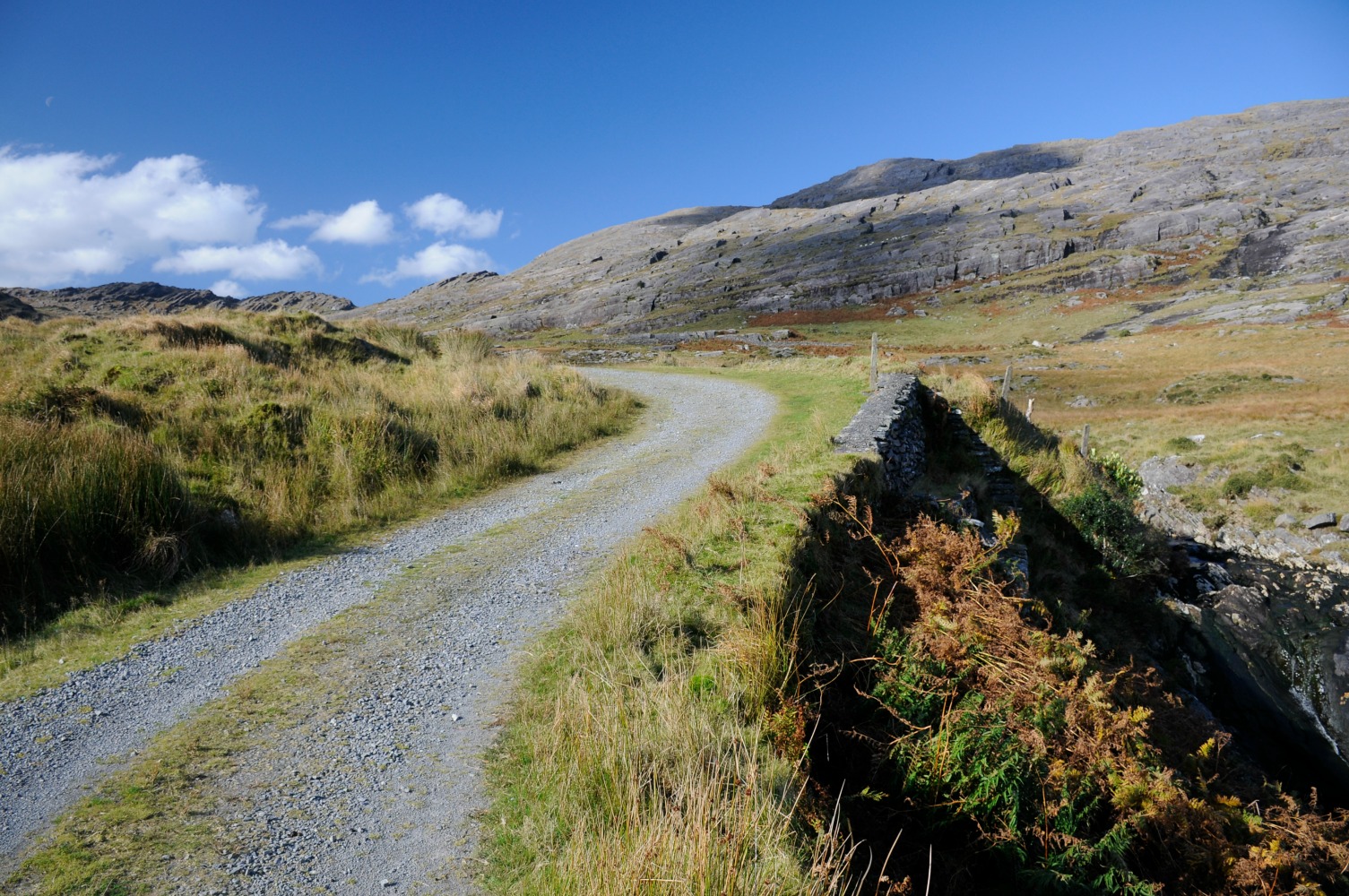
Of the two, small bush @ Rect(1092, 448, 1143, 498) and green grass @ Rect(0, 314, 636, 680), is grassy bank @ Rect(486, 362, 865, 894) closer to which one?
green grass @ Rect(0, 314, 636, 680)

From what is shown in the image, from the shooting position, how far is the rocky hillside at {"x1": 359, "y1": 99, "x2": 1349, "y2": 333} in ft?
296

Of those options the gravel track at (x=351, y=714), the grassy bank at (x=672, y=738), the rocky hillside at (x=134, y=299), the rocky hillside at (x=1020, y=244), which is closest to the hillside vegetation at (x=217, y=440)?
the gravel track at (x=351, y=714)

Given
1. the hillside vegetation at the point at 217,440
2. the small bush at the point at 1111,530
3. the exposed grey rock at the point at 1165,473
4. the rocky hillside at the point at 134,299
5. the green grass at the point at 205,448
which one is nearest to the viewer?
the green grass at the point at 205,448

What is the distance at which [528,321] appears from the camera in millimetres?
120812

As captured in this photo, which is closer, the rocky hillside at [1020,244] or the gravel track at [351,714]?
the gravel track at [351,714]

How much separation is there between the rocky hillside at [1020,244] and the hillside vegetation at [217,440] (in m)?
74.0

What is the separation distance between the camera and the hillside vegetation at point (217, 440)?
6.71m

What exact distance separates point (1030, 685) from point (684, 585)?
2.88 meters

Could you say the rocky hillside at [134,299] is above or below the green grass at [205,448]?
above

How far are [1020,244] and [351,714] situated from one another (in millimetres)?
123292

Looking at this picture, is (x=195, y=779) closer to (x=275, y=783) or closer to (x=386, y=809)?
(x=275, y=783)

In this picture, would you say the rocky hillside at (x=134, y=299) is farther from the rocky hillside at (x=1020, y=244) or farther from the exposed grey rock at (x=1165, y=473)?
the exposed grey rock at (x=1165, y=473)

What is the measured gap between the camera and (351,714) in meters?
4.43

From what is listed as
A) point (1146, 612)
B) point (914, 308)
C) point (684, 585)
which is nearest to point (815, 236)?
point (914, 308)
